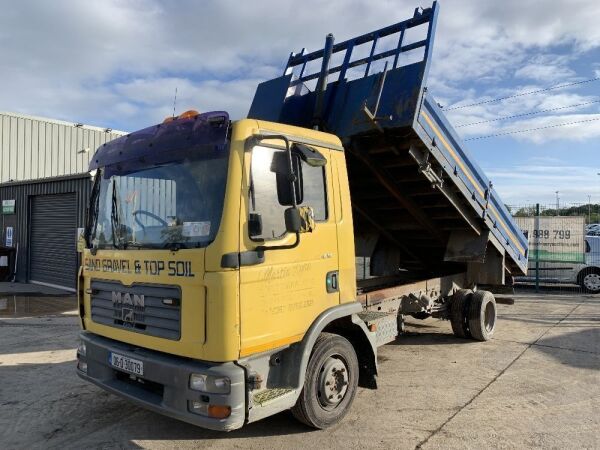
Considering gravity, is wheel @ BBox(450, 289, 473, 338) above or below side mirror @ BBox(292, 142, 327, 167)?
below

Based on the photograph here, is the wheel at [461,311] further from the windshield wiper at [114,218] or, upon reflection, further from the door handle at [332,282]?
the windshield wiper at [114,218]

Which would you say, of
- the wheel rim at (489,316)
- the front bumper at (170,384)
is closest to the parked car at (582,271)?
the wheel rim at (489,316)

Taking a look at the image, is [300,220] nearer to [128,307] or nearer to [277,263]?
[277,263]

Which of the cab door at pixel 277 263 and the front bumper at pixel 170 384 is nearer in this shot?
the front bumper at pixel 170 384

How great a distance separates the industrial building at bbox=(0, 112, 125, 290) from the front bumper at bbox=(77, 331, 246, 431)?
9.03 meters

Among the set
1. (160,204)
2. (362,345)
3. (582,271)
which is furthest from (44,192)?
(582,271)

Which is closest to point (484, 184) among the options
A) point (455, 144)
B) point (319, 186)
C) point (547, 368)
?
point (455, 144)

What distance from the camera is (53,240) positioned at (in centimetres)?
1523

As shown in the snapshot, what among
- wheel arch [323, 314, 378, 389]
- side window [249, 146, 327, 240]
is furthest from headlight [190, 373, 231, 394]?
wheel arch [323, 314, 378, 389]

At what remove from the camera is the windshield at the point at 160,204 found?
3.57 meters

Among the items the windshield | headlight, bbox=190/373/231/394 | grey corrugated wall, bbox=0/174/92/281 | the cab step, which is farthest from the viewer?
grey corrugated wall, bbox=0/174/92/281

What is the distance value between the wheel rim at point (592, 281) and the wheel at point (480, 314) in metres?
6.81

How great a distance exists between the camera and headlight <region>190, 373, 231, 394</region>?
335 centimetres

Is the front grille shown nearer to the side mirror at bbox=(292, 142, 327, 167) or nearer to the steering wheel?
the steering wheel
